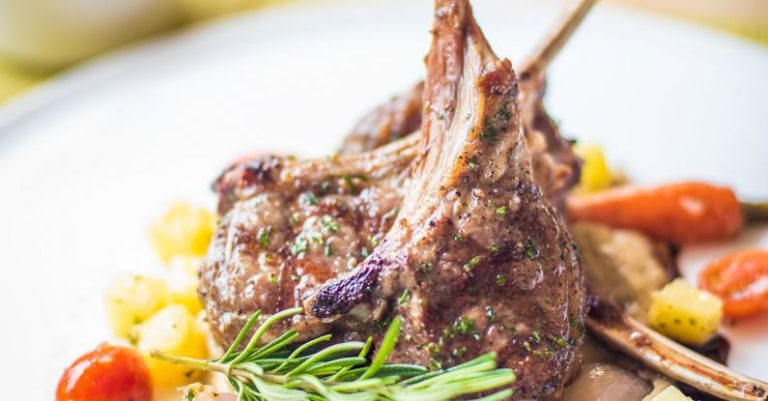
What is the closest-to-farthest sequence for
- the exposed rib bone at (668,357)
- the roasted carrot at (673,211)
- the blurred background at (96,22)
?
the exposed rib bone at (668,357)
the roasted carrot at (673,211)
the blurred background at (96,22)

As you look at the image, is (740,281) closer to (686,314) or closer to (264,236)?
(686,314)

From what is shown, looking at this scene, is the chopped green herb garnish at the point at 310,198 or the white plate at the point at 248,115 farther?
the white plate at the point at 248,115

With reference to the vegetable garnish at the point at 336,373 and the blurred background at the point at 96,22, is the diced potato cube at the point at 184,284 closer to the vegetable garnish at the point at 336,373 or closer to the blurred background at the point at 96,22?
the vegetable garnish at the point at 336,373

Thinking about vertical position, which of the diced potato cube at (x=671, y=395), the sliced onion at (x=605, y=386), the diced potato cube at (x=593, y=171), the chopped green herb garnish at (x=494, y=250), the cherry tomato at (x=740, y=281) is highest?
the chopped green herb garnish at (x=494, y=250)

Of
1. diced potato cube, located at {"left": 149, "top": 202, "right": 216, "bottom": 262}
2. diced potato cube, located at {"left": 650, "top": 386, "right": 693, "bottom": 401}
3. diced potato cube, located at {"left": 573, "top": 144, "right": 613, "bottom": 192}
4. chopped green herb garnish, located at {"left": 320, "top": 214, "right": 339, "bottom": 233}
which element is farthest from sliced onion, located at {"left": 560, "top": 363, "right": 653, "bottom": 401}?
diced potato cube, located at {"left": 149, "top": 202, "right": 216, "bottom": 262}

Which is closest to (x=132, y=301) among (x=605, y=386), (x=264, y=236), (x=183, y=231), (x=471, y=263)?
(x=183, y=231)

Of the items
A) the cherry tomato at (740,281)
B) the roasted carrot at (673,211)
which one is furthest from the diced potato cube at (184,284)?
the cherry tomato at (740,281)

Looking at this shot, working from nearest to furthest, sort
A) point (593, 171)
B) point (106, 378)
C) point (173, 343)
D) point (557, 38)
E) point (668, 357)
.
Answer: point (668, 357)
point (106, 378)
point (173, 343)
point (557, 38)
point (593, 171)
